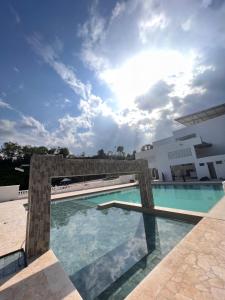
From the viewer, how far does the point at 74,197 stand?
1777 cm

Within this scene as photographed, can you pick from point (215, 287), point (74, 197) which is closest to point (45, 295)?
point (215, 287)

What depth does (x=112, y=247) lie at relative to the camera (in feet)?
20.4

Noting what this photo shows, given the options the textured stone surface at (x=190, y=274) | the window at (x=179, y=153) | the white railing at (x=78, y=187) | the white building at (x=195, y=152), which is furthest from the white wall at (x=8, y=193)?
the window at (x=179, y=153)

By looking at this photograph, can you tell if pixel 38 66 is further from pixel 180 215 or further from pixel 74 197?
pixel 74 197

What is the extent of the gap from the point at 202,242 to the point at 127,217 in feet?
17.3

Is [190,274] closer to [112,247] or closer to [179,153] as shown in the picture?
[112,247]

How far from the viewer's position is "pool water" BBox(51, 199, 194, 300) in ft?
13.9

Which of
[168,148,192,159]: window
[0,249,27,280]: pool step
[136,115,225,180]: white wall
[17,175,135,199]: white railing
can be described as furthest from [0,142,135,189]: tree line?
[168,148,192,159]: window

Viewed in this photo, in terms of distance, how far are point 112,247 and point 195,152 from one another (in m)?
21.1

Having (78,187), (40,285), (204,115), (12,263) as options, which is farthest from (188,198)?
(204,115)

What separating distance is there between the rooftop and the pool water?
26889 mm

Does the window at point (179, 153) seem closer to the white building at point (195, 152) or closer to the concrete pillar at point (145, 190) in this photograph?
the white building at point (195, 152)

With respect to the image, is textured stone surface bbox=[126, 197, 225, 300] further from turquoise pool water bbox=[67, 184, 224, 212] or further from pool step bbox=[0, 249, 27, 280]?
turquoise pool water bbox=[67, 184, 224, 212]

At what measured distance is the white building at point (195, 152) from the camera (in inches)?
836
